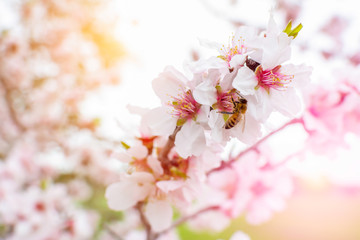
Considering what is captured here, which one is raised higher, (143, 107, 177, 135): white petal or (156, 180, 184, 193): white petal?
(143, 107, 177, 135): white petal

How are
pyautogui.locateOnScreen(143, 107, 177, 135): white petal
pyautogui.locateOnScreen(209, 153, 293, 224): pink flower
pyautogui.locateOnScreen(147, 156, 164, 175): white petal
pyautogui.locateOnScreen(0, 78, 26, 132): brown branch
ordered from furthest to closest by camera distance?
pyautogui.locateOnScreen(0, 78, 26, 132): brown branch < pyautogui.locateOnScreen(209, 153, 293, 224): pink flower < pyautogui.locateOnScreen(147, 156, 164, 175): white petal < pyautogui.locateOnScreen(143, 107, 177, 135): white petal

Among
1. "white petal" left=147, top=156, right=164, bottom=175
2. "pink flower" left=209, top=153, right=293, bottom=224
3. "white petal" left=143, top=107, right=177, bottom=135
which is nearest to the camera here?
"white petal" left=143, top=107, right=177, bottom=135

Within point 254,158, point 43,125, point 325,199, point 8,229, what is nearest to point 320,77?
point 254,158

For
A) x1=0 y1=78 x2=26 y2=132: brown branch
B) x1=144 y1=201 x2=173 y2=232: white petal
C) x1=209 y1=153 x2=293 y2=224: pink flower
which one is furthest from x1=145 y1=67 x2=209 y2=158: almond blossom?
x1=0 y1=78 x2=26 y2=132: brown branch

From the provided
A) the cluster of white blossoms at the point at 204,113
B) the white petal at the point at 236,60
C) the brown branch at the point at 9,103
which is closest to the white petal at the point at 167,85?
the cluster of white blossoms at the point at 204,113

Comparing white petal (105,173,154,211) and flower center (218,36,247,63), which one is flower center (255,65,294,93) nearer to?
flower center (218,36,247,63)

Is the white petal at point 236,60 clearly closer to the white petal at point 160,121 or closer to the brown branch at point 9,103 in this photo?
the white petal at point 160,121

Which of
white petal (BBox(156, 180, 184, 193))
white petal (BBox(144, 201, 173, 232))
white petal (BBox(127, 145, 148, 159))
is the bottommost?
white petal (BBox(144, 201, 173, 232))
